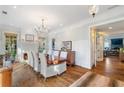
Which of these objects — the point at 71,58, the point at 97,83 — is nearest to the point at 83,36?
the point at 71,58

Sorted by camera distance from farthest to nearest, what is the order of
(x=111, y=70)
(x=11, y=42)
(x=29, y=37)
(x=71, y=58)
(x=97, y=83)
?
(x=71, y=58), (x=29, y=37), (x=111, y=70), (x=11, y=42), (x=97, y=83)

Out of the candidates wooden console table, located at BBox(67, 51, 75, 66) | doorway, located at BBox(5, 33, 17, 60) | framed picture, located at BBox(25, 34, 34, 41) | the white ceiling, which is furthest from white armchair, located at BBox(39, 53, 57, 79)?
framed picture, located at BBox(25, 34, 34, 41)

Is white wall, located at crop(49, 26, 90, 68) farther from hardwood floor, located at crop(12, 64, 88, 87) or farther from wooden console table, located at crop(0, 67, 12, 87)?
wooden console table, located at crop(0, 67, 12, 87)

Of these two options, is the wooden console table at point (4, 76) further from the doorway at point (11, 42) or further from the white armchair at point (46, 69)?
the doorway at point (11, 42)

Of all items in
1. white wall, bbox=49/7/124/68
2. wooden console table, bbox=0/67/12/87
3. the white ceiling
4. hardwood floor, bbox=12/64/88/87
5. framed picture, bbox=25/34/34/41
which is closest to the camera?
wooden console table, bbox=0/67/12/87

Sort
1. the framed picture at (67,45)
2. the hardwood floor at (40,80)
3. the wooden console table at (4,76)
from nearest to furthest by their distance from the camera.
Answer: the wooden console table at (4,76) < the hardwood floor at (40,80) < the framed picture at (67,45)

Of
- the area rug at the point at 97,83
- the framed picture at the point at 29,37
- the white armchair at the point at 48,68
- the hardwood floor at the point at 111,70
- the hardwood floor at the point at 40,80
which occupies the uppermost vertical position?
the framed picture at the point at 29,37

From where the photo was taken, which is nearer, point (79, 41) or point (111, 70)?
point (111, 70)

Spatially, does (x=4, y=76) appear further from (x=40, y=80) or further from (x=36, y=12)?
(x=36, y=12)

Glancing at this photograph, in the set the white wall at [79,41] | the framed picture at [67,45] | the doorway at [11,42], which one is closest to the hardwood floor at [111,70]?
the white wall at [79,41]

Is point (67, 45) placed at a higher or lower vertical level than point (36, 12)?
lower

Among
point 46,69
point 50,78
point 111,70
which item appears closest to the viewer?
point 46,69

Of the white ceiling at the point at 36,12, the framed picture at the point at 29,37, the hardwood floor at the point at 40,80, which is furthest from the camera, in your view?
the framed picture at the point at 29,37
